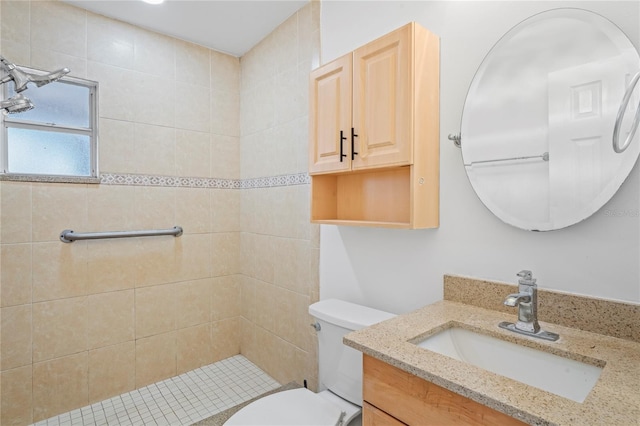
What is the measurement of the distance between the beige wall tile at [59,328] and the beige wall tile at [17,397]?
0.30 ft

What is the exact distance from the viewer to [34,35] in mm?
1842

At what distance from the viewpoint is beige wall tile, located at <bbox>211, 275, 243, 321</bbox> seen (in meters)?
2.52

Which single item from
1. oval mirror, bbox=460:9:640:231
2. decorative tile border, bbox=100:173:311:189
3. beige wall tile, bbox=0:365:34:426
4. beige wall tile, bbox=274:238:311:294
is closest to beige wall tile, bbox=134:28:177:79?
decorative tile border, bbox=100:173:311:189

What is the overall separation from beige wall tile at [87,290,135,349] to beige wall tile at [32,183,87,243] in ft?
1.44

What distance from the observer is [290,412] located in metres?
1.31

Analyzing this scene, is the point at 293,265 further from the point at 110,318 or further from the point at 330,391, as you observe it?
the point at 110,318

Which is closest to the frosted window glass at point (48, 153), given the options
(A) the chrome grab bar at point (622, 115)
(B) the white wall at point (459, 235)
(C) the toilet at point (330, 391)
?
(B) the white wall at point (459, 235)

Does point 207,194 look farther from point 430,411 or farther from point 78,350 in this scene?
point 430,411

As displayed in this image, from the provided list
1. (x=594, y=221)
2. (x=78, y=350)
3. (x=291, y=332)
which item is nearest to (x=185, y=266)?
(x=78, y=350)

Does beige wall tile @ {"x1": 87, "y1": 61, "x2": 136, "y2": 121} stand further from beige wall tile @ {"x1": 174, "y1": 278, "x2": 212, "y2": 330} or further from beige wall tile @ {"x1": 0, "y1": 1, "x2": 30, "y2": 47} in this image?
beige wall tile @ {"x1": 174, "y1": 278, "x2": 212, "y2": 330}

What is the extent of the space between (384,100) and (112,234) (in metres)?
1.77

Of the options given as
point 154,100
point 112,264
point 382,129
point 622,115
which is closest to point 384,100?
point 382,129

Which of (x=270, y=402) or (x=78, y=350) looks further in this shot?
(x=78, y=350)

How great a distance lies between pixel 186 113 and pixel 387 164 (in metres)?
1.71
